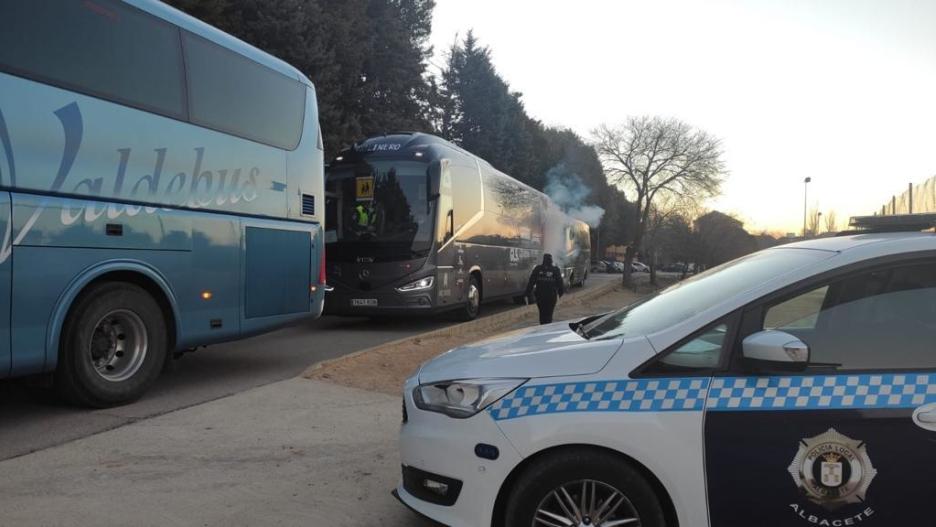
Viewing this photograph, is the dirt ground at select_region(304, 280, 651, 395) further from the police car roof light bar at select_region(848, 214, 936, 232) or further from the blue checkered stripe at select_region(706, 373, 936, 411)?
the police car roof light bar at select_region(848, 214, 936, 232)

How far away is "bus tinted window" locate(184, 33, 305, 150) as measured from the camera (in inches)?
254

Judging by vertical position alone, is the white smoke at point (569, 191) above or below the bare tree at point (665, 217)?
above

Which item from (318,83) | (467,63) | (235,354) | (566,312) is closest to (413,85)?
(318,83)

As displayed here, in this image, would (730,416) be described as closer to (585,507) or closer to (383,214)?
(585,507)

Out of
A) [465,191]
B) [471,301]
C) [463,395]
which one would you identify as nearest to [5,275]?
[463,395]

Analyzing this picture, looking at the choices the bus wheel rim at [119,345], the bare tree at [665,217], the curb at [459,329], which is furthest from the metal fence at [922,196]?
the bare tree at [665,217]

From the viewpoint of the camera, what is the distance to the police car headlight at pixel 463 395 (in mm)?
2926

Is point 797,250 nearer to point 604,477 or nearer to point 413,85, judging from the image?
point 604,477

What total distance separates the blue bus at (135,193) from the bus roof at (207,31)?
21 millimetres

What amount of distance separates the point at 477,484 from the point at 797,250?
202cm

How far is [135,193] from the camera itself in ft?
18.6

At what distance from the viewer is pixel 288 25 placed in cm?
1827

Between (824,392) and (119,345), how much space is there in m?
Result: 5.66

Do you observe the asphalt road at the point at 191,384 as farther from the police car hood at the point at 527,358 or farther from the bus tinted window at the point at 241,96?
the police car hood at the point at 527,358
